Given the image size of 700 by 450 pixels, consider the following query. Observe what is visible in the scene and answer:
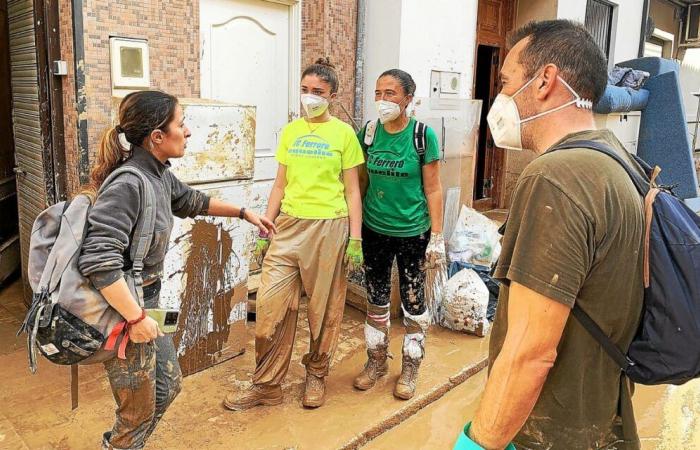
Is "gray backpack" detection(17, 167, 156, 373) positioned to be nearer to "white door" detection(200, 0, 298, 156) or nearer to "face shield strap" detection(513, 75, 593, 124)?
"face shield strap" detection(513, 75, 593, 124)

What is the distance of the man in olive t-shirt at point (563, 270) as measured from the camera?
1237mm

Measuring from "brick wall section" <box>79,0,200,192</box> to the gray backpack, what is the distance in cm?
135

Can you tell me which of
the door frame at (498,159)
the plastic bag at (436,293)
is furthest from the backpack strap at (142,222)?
the door frame at (498,159)

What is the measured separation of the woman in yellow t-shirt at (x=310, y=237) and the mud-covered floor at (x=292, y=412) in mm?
190

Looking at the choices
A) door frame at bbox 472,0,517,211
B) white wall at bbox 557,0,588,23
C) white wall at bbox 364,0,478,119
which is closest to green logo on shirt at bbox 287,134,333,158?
white wall at bbox 364,0,478,119

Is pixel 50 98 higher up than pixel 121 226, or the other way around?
pixel 50 98

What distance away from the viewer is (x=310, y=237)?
10.3 feet

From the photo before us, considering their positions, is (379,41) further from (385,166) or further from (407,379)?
(407,379)

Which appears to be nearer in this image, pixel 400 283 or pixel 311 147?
pixel 311 147

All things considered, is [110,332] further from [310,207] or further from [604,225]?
[604,225]

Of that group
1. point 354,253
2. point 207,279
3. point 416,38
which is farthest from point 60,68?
point 416,38

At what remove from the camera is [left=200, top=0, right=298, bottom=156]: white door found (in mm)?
4238

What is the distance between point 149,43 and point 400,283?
2239 mm

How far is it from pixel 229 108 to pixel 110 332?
1.73 metres
